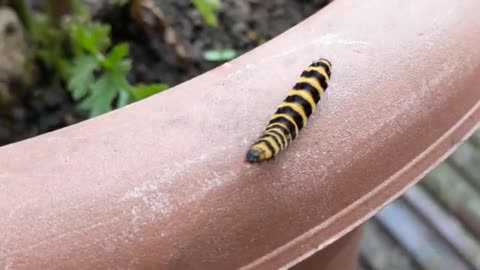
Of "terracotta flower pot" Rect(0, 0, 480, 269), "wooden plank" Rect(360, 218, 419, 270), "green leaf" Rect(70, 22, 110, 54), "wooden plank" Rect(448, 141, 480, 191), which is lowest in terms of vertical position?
"wooden plank" Rect(448, 141, 480, 191)

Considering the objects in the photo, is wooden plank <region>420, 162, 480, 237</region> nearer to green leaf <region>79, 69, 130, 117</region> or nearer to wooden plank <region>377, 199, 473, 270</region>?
wooden plank <region>377, 199, 473, 270</region>

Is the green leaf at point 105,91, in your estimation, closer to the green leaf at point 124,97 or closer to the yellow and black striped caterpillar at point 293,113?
the green leaf at point 124,97

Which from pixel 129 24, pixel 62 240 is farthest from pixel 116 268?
pixel 129 24

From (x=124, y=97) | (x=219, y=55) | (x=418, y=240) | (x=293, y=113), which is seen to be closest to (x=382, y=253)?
(x=418, y=240)

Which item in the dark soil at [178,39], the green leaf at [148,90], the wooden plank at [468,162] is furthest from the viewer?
the wooden plank at [468,162]

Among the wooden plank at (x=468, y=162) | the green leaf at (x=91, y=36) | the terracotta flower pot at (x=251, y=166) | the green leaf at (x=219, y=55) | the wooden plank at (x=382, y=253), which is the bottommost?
the wooden plank at (x=468, y=162)

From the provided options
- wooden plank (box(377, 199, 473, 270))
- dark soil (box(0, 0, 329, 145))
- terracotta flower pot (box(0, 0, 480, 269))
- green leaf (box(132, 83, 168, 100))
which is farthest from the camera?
wooden plank (box(377, 199, 473, 270))

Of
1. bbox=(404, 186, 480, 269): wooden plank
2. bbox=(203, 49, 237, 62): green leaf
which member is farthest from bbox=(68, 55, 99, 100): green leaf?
bbox=(404, 186, 480, 269): wooden plank

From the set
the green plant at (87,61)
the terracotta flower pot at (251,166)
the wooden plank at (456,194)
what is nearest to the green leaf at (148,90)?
the green plant at (87,61)
